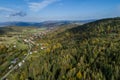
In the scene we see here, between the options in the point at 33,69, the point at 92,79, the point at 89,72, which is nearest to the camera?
the point at 92,79

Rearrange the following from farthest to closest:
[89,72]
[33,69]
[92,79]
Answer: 1. [33,69]
2. [89,72]
3. [92,79]

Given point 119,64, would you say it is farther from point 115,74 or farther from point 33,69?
point 33,69

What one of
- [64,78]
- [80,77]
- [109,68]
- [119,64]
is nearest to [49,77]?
[64,78]

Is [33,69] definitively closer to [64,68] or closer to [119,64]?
[64,68]

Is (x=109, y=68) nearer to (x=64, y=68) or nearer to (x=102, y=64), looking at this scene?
(x=102, y=64)

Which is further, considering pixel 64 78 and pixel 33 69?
pixel 33 69

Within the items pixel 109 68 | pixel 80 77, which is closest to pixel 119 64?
pixel 109 68

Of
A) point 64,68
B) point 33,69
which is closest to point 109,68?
point 64,68

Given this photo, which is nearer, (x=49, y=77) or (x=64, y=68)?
(x=49, y=77)
